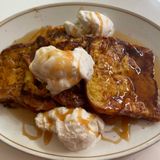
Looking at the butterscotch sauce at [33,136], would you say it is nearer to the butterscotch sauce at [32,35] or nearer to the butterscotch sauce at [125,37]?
the butterscotch sauce at [32,35]

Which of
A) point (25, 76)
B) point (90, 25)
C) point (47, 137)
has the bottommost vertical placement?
point (47, 137)

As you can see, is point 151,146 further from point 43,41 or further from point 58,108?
point 43,41

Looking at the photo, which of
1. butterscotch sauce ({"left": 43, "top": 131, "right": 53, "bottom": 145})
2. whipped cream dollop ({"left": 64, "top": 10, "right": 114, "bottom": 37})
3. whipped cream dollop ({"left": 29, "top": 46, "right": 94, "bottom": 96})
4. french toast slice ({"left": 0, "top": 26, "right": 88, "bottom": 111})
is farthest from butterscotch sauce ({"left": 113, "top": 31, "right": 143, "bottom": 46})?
butterscotch sauce ({"left": 43, "top": 131, "right": 53, "bottom": 145})

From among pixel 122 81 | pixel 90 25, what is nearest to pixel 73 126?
pixel 122 81

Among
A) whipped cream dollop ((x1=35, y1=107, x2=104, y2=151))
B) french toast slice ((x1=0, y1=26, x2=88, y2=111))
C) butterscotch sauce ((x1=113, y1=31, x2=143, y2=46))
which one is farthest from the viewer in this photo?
butterscotch sauce ((x1=113, y1=31, x2=143, y2=46))

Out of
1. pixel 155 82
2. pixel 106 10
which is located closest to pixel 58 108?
pixel 155 82

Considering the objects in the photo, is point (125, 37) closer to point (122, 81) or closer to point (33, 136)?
point (122, 81)

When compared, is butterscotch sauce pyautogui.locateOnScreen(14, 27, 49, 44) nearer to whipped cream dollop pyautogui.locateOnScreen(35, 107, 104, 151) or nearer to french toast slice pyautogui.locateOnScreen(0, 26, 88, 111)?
french toast slice pyautogui.locateOnScreen(0, 26, 88, 111)
